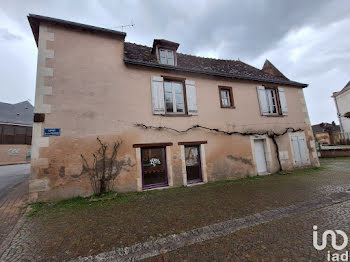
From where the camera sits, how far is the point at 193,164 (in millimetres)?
6168

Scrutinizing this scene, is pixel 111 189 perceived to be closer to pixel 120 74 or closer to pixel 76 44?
pixel 120 74

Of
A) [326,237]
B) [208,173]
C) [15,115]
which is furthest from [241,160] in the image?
[15,115]

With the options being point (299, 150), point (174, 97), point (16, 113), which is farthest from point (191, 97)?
point (16, 113)

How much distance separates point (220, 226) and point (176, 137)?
362cm

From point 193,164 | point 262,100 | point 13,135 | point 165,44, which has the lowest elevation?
point 193,164

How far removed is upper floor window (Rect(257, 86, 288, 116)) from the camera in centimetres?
772

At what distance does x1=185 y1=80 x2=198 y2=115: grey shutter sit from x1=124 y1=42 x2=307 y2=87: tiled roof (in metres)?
0.57

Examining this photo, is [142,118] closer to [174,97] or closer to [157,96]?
[157,96]

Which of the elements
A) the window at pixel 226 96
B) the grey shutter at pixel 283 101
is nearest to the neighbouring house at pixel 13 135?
the window at pixel 226 96

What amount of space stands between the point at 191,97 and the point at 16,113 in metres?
25.8

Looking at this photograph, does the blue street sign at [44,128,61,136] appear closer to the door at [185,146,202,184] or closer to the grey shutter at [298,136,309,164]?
the door at [185,146,202,184]

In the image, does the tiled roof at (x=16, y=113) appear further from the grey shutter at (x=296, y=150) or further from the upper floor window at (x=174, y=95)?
the grey shutter at (x=296, y=150)

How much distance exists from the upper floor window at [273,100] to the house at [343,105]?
18774mm

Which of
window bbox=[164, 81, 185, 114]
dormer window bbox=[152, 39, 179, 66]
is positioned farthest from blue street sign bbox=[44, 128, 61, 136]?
dormer window bbox=[152, 39, 179, 66]
